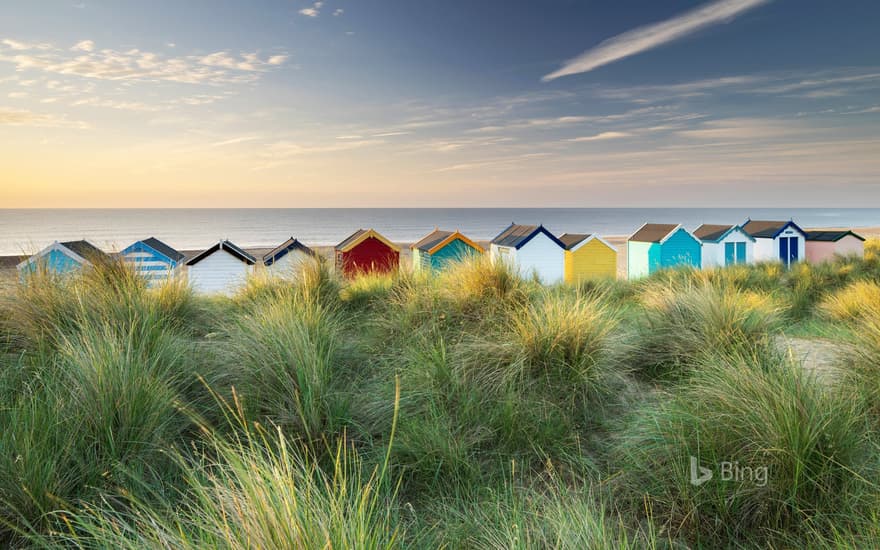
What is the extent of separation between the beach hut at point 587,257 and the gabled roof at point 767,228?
8.79 m

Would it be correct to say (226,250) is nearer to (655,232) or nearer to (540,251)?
(540,251)

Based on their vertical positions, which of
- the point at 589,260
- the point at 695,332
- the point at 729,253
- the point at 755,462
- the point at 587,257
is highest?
the point at 587,257

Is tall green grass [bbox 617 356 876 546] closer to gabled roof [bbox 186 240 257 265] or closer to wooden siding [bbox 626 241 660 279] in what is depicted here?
gabled roof [bbox 186 240 257 265]

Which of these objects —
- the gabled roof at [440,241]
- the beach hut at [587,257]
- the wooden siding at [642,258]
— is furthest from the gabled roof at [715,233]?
the gabled roof at [440,241]

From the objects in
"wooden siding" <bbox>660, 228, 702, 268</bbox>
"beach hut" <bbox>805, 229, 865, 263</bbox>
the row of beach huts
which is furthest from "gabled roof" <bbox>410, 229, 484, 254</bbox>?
"beach hut" <bbox>805, 229, 865, 263</bbox>

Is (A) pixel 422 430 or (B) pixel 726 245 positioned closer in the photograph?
(A) pixel 422 430

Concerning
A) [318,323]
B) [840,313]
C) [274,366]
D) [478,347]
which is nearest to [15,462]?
[274,366]

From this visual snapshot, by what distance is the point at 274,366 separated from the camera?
4129 millimetres

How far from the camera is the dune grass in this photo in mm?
2301

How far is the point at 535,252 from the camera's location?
1752 centimetres

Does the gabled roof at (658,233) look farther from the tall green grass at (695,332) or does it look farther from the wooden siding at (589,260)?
the tall green grass at (695,332)

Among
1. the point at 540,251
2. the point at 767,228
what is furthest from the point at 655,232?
the point at 540,251

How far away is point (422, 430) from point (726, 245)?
72.5 feet

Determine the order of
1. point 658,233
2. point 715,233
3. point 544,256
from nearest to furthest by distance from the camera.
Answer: point 544,256 < point 658,233 < point 715,233
